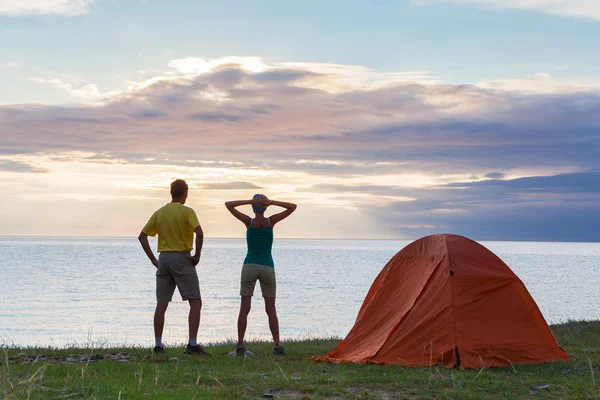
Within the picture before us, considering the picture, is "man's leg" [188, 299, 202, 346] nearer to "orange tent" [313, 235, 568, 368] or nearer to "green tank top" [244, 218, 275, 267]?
"green tank top" [244, 218, 275, 267]

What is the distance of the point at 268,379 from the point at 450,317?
11.5ft

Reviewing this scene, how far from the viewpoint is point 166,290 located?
11.9m

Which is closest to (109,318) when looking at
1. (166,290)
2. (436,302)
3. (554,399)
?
(166,290)

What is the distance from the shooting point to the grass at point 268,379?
841 cm

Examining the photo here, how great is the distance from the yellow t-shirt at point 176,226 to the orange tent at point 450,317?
3.18 meters

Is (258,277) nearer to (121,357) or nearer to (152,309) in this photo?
(121,357)

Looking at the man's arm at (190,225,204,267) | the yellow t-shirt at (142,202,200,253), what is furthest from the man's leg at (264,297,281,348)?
the yellow t-shirt at (142,202,200,253)

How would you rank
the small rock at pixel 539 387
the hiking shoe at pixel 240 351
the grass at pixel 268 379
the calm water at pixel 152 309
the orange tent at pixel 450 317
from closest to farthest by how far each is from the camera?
the grass at pixel 268 379, the small rock at pixel 539 387, the orange tent at pixel 450 317, the hiking shoe at pixel 240 351, the calm water at pixel 152 309

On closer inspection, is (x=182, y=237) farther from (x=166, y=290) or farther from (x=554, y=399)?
(x=554, y=399)

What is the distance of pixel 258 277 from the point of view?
1205cm

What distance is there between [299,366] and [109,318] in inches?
923

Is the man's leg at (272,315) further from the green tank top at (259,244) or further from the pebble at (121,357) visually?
the pebble at (121,357)

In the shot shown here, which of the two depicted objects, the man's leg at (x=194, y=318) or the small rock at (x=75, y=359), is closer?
the small rock at (x=75, y=359)

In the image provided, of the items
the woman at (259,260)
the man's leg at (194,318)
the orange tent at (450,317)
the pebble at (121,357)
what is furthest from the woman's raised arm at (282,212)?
the pebble at (121,357)
